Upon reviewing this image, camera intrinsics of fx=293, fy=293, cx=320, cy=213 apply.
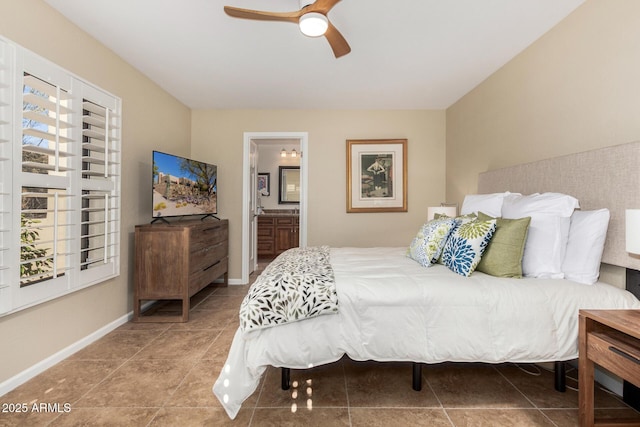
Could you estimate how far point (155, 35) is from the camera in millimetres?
2346

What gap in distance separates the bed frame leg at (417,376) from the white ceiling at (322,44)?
231 centimetres

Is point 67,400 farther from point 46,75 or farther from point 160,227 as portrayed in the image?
point 46,75

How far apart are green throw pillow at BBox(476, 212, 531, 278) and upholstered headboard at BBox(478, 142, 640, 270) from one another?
0.44m

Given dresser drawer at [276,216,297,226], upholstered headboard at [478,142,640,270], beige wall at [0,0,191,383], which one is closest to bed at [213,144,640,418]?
upholstered headboard at [478,142,640,270]

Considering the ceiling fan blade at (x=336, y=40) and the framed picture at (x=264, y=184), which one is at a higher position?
the ceiling fan blade at (x=336, y=40)

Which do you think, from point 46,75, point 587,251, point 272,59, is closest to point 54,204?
point 46,75

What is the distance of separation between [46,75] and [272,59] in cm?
166

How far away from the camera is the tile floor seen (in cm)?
154

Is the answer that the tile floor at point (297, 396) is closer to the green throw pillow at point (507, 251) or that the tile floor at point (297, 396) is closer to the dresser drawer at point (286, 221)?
the green throw pillow at point (507, 251)

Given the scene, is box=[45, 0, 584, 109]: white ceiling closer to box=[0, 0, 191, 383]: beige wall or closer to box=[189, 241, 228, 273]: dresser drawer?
box=[0, 0, 191, 383]: beige wall

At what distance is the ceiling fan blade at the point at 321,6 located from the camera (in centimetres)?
168

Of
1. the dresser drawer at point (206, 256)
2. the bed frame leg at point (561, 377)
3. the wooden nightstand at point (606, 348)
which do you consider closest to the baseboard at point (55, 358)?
the dresser drawer at point (206, 256)

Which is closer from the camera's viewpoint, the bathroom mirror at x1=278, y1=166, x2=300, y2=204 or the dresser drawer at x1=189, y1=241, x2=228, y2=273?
the dresser drawer at x1=189, y1=241, x2=228, y2=273

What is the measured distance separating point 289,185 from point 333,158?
8.67ft
